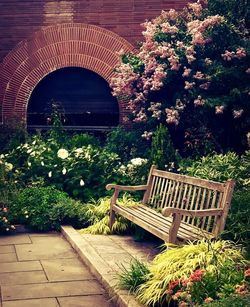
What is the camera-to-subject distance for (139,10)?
37.4 feet

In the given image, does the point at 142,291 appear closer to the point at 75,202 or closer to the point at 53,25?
the point at 75,202

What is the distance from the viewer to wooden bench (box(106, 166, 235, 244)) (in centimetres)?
480

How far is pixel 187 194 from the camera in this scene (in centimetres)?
608

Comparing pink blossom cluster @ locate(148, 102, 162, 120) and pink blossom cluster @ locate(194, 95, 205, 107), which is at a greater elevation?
pink blossom cluster @ locate(194, 95, 205, 107)

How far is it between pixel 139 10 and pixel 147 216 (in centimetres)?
692

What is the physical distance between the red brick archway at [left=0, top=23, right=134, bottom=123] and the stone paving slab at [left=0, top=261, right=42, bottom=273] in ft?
20.9

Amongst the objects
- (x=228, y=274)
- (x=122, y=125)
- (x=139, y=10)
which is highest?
(x=139, y=10)

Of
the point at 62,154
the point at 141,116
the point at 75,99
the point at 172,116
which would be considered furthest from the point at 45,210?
the point at 75,99

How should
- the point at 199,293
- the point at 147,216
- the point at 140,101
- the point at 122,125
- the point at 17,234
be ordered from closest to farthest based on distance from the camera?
1. the point at 199,293
2. the point at 147,216
3. the point at 17,234
4. the point at 140,101
5. the point at 122,125

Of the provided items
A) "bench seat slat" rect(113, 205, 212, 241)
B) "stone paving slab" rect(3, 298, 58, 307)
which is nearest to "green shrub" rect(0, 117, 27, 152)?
"bench seat slat" rect(113, 205, 212, 241)

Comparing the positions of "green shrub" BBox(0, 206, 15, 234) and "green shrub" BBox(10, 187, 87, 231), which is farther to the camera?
"green shrub" BBox(10, 187, 87, 231)

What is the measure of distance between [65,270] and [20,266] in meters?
0.55

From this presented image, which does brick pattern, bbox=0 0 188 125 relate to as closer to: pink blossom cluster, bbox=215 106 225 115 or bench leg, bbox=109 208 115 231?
pink blossom cluster, bbox=215 106 225 115

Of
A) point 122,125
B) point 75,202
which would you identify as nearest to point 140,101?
point 122,125
